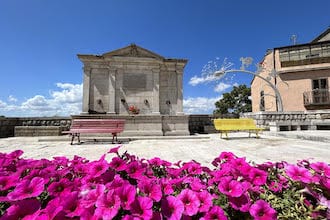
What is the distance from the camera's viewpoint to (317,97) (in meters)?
17.2

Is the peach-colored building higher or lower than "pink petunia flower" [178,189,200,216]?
higher

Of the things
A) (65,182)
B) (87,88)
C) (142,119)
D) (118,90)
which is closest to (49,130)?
(87,88)

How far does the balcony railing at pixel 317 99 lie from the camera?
664 inches

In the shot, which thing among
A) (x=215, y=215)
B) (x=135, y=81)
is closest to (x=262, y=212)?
(x=215, y=215)

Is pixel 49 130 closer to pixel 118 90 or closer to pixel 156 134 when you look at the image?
pixel 118 90

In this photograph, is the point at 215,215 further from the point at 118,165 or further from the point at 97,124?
the point at 97,124

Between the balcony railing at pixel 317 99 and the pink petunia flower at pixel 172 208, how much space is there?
22.0 metres

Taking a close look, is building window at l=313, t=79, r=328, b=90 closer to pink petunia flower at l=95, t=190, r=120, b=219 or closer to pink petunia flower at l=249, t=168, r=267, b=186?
pink petunia flower at l=249, t=168, r=267, b=186

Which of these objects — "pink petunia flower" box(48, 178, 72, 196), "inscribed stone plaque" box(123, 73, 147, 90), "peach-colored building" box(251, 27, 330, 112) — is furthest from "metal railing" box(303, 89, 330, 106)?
"pink petunia flower" box(48, 178, 72, 196)

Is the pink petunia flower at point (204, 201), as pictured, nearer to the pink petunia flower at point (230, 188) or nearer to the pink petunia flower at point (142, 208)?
the pink petunia flower at point (230, 188)

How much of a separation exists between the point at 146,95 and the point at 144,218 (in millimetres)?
10463

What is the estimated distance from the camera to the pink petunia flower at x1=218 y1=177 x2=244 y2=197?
82 cm

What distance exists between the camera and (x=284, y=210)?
0.87 meters

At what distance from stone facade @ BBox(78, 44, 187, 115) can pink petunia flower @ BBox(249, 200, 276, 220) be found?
9.95m
